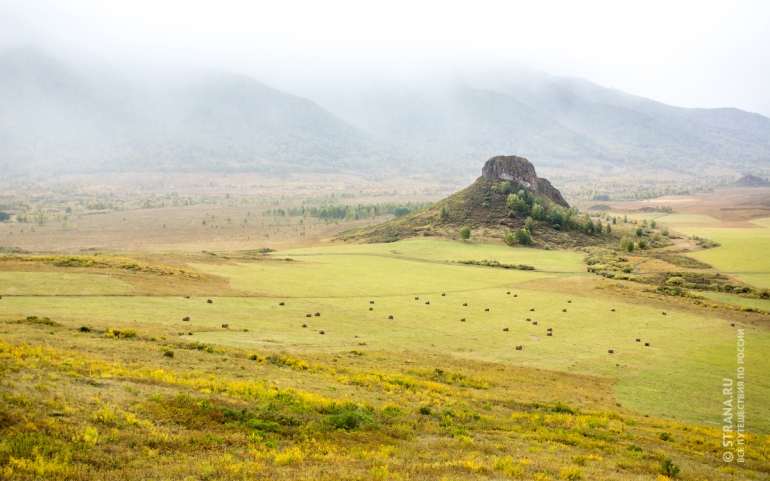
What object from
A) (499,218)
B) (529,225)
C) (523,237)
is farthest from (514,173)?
(523,237)

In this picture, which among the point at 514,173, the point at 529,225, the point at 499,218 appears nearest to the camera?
the point at 529,225

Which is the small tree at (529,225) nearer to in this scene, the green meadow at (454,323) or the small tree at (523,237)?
the small tree at (523,237)

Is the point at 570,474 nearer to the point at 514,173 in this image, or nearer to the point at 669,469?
the point at 669,469

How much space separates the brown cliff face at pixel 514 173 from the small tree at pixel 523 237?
1414 inches

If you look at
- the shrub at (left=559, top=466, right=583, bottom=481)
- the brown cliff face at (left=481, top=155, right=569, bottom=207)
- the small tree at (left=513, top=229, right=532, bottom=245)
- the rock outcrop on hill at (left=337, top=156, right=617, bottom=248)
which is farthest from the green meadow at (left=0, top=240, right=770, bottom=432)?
the brown cliff face at (left=481, top=155, right=569, bottom=207)

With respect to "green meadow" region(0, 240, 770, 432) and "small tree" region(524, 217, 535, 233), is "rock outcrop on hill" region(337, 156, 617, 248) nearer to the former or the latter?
"small tree" region(524, 217, 535, 233)

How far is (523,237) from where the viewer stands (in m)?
129

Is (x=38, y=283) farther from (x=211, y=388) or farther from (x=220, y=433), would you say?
(x=220, y=433)

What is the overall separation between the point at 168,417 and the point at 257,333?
2100 centimetres

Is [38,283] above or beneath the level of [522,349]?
above

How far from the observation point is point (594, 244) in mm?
133125

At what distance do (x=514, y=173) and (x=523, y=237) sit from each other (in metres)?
41.3

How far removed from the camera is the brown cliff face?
537ft

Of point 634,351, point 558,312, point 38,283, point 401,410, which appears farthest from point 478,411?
point 38,283
